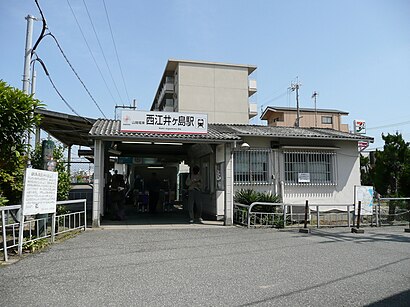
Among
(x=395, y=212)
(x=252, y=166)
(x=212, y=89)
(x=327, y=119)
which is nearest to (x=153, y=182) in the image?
(x=252, y=166)

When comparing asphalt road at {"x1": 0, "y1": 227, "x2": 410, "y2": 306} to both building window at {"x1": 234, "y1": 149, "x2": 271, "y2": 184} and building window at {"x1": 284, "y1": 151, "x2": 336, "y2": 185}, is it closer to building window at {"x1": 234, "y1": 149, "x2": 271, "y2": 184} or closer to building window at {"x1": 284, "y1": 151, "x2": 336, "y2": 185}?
building window at {"x1": 234, "y1": 149, "x2": 271, "y2": 184}

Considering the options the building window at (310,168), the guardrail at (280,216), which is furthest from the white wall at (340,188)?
the guardrail at (280,216)

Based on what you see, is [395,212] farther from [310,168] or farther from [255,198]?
[255,198]

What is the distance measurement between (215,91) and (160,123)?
31361 mm

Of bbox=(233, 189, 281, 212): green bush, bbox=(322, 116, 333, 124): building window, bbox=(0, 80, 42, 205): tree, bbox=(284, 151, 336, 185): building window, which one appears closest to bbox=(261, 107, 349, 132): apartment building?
bbox=(322, 116, 333, 124): building window

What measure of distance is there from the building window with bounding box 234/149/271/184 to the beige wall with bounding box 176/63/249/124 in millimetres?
26351

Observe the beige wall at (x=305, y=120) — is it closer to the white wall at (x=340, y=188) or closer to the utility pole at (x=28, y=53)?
the white wall at (x=340, y=188)

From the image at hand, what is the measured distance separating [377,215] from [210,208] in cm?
600

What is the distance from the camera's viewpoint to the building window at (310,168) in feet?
42.8

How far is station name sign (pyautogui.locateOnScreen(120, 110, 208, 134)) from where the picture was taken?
1012 centimetres

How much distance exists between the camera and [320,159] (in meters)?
13.4

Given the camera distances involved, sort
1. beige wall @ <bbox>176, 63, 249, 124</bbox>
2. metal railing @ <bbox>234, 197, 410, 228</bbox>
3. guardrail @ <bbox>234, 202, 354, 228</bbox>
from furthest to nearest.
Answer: beige wall @ <bbox>176, 63, 249, 124</bbox>, metal railing @ <bbox>234, 197, 410, 228</bbox>, guardrail @ <bbox>234, 202, 354, 228</bbox>

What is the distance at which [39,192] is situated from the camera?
6715mm

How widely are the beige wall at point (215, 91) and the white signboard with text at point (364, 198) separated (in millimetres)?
28321
